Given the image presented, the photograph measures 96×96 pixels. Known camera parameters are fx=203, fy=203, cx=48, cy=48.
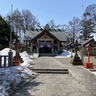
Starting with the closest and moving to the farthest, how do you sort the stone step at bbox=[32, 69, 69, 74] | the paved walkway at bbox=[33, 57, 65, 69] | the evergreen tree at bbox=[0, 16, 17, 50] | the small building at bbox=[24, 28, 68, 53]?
the stone step at bbox=[32, 69, 69, 74], the paved walkway at bbox=[33, 57, 65, 69], the evergreen tree at bbox=[0, 16, 17, 50], the small building at bbox=[24, 28, 68, 53]

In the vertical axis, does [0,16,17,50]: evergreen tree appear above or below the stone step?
above

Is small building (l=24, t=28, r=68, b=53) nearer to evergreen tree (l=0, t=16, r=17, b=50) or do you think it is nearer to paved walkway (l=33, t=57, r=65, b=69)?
evergreen tree (l=0, t=16, r=17, b=50)

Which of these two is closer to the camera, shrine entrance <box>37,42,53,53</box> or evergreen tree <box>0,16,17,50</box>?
evergreen tree <box>0,16,17,50</box>

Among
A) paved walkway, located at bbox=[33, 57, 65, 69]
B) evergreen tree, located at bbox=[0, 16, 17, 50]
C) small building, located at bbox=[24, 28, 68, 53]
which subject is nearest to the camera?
paved walkway, located at bbox=[33, 57, 65, 69]

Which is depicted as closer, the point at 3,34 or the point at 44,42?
the point at 3,34

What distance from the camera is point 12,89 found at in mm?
7641

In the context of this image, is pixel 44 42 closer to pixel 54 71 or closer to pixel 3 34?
pixel 3 34

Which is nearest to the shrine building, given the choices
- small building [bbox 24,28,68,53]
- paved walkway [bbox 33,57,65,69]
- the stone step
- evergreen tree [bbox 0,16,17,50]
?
small building [bbox 24,28,68,53]

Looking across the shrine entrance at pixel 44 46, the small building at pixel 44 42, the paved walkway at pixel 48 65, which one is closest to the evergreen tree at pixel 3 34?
the small building at pixel 44 42

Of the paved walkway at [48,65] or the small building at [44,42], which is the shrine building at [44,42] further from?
the paved walkway at [48,65]

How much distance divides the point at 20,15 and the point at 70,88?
47.6 meters

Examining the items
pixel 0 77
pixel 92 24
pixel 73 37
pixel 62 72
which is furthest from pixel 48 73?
pixel 73 37

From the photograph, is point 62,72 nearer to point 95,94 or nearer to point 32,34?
point 95,94

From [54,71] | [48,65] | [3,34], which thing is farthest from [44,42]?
[54,71]
